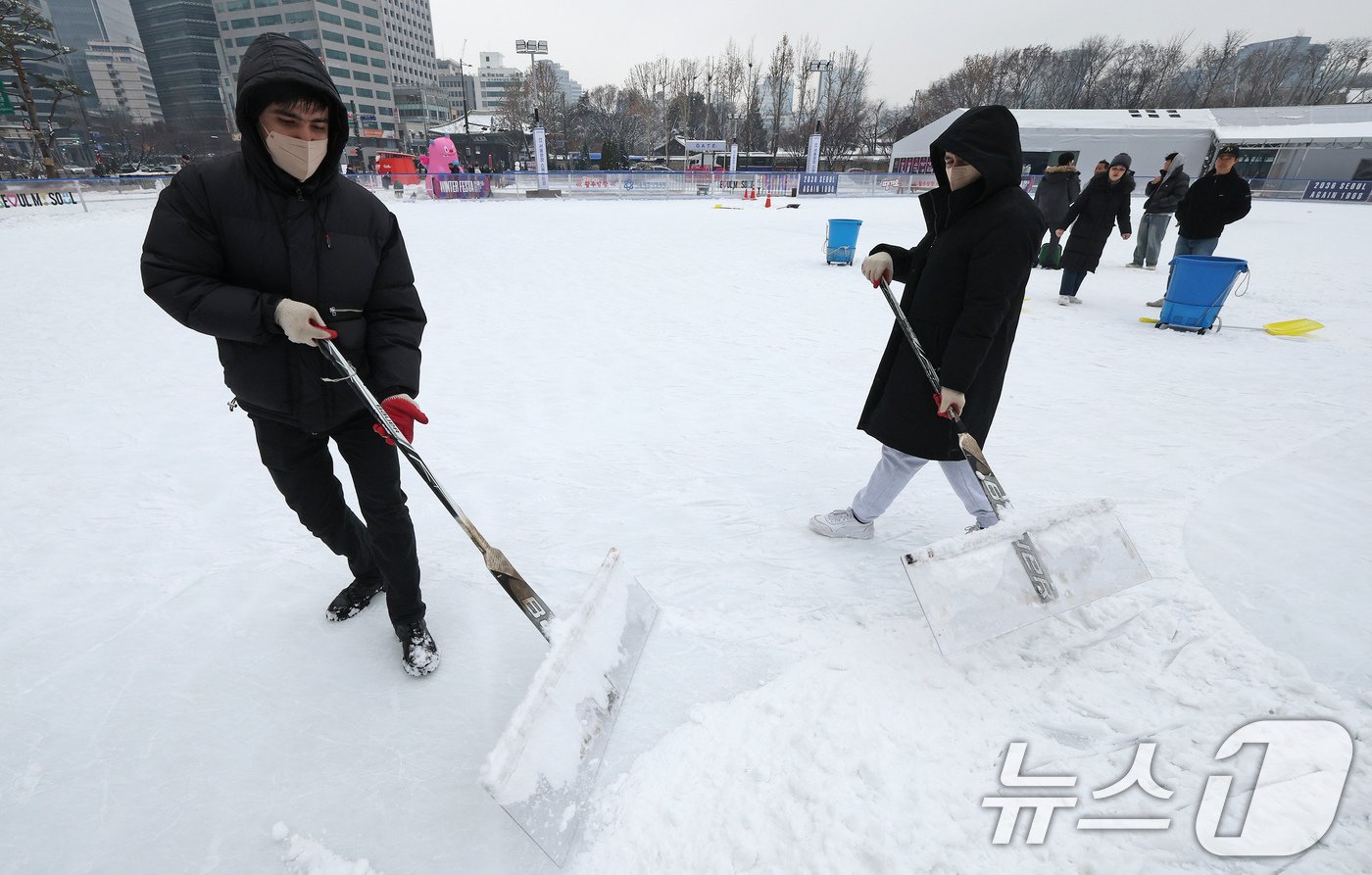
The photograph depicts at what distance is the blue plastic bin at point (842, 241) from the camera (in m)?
8.93

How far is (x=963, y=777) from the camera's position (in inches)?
65.8

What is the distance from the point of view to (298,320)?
5.07 ft

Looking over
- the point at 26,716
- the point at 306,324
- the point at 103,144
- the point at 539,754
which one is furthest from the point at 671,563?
the point at 103,144

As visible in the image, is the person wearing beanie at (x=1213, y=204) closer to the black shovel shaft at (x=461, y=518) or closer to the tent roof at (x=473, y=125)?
the black shovel shaft at (x=461, y=518)

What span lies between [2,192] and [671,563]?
2660cm

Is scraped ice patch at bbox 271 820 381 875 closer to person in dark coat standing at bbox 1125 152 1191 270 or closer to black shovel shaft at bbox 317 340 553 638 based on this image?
black shovel shaft at bbox 317 340 553 638

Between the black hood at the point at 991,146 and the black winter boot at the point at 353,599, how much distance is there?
2.72 metres

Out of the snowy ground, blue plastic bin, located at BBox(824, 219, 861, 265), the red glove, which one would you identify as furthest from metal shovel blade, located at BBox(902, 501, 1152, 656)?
blue plastic bin, located at BBox(824, 219, 861, 265)

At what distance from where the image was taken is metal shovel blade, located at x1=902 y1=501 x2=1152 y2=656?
72.9 inches

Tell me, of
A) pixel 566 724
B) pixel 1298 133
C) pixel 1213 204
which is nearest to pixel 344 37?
pixel 1298 133

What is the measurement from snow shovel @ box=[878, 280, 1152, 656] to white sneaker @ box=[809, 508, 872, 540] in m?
0.79

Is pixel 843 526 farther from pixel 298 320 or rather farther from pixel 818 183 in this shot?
pixel 818 183

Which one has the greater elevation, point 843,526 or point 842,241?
point 842,241

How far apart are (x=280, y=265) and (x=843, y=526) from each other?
7.85 feet
